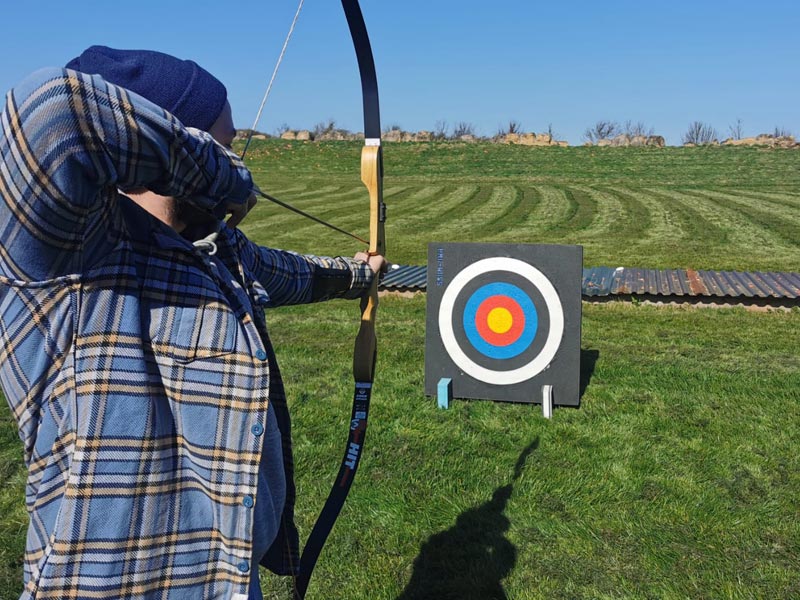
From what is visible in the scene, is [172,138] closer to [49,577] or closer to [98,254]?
[98,254]

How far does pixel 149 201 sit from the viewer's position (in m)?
1.06

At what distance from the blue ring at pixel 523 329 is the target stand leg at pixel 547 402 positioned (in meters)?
0.32

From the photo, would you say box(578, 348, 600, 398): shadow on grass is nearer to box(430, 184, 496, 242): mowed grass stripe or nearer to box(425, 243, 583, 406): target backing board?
box(425, 243, 583, 406): target backing board

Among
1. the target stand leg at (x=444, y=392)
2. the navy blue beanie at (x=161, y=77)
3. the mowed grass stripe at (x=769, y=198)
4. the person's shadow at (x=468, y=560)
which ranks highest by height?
the navy blue beanie at (x=161, y=77)

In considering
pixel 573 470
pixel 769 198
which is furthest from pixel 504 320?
pixel 769 198

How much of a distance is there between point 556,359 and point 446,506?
149 cm

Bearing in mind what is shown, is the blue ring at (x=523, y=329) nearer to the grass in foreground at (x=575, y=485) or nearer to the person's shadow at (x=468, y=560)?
the grass in foreground at (x=575, y=485)

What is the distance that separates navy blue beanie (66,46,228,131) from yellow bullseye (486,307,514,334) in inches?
132

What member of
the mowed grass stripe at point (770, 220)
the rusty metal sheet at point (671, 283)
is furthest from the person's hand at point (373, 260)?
the mowed grass stripe at point (770, 220)

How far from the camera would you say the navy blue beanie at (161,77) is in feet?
3.35

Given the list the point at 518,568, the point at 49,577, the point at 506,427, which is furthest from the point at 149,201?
the point at 506,427

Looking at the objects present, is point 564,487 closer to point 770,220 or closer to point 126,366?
point 126,366

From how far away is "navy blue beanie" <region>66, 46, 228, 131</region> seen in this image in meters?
1.02

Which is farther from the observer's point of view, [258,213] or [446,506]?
[258,213]
